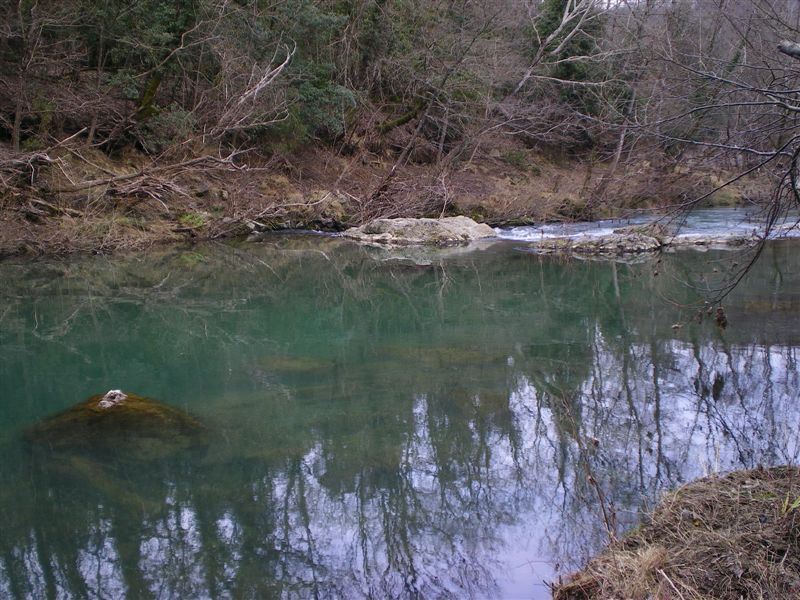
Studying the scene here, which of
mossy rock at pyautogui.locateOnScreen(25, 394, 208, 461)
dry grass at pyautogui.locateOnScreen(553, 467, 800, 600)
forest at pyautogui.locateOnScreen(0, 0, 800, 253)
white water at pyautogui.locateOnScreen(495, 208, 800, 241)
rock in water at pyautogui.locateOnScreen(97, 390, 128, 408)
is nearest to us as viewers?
dry grass at pyautogui.locateOnScreen(553, 467, 800, 600)

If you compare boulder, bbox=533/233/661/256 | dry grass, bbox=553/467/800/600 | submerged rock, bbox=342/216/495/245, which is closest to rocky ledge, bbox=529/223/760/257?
boulder, bbox=533/233/661/256

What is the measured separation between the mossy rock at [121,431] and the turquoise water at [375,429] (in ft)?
0.30

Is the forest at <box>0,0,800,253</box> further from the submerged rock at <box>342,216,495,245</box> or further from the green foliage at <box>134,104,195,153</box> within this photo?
the submerged rock at <box>342,216,495,245</box>

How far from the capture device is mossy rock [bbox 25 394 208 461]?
550 cm

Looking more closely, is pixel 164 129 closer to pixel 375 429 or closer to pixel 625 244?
pixel 625 244

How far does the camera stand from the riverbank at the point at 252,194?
15523 millimetres

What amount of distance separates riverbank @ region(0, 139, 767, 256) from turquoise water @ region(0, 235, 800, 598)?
12.7 ft

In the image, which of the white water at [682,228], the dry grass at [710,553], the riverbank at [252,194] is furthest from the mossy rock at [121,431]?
the white water at [682,228]

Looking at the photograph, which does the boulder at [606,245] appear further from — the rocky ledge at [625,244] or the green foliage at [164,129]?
the green foliage at [164,129]

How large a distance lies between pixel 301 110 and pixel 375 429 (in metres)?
17.8

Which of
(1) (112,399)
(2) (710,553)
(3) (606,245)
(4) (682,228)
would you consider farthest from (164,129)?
(2) (710,553)

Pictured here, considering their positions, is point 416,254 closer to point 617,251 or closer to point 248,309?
point 617,251

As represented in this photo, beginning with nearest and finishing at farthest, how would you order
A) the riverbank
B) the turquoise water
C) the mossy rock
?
the turquoise water
the mossy rock
the riverbank

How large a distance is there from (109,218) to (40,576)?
13.8 meters
